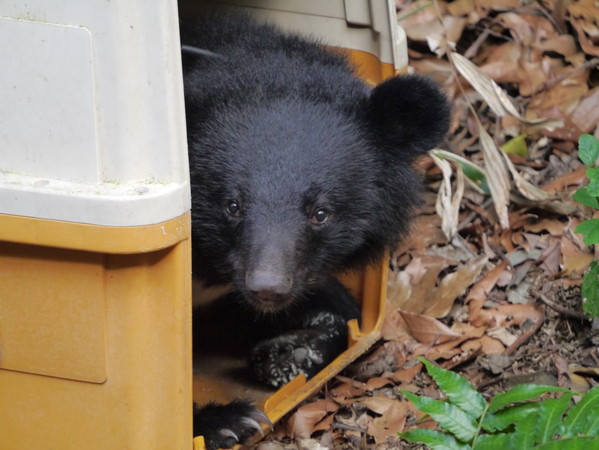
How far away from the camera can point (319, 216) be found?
3697 mm

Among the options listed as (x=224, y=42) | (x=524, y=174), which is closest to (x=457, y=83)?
(x=524, y=174)

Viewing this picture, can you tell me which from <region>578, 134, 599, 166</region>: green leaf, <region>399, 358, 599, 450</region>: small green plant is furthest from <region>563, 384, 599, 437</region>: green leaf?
<region>578, 134, 599, 166</region>: green leaf

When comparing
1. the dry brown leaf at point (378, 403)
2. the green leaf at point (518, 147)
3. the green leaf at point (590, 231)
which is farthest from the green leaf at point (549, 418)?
the green leaf at point (518, 147)

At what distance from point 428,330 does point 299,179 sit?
4.58 feet

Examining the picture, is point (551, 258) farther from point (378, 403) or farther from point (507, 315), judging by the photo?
point (378, 403)

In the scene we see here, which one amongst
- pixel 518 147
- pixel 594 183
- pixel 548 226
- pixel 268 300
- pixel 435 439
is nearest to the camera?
pixel 435 439

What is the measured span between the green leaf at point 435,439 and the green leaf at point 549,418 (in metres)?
0.24

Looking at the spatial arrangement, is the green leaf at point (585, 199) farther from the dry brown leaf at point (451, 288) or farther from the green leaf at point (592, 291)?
the dry brown leaf at point (451, 288)

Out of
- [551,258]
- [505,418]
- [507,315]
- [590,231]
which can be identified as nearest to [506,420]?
[505,418]

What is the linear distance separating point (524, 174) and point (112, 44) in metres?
3.44

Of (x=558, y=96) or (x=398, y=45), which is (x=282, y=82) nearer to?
(x=398, y=45)

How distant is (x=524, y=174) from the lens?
18.1ft

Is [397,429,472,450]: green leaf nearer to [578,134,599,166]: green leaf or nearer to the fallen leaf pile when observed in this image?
the fallen leaf pile

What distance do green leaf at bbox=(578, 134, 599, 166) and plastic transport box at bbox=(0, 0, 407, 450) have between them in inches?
60.5
